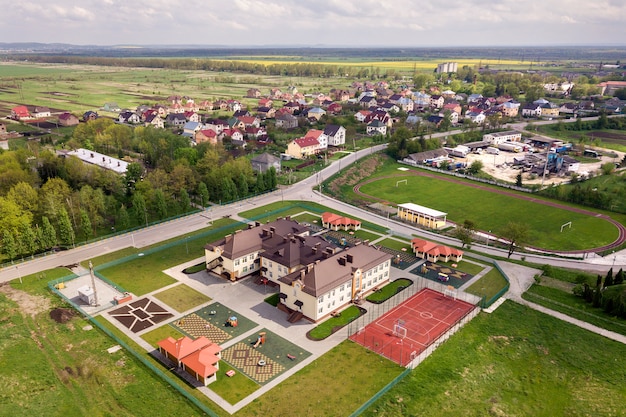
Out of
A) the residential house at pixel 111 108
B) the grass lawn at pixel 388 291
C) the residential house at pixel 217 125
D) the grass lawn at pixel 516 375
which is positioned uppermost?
the residential house at pixel 111 108

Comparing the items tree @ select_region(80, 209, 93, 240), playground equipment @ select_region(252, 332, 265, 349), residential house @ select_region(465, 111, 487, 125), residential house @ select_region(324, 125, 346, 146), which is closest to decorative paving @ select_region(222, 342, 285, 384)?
playground equipment @ select_region(252, 332, 265, 349)

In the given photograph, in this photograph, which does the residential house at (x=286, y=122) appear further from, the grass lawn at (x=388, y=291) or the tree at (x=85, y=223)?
the grass lawn at (x=388, y=291)

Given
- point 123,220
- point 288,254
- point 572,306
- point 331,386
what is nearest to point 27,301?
point 123,220

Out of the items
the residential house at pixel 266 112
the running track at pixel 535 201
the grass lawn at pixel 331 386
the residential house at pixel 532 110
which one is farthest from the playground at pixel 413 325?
the residential house at pixel 532 110

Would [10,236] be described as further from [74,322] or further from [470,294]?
[470,294]

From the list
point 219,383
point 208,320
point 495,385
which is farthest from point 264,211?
point 495,385
